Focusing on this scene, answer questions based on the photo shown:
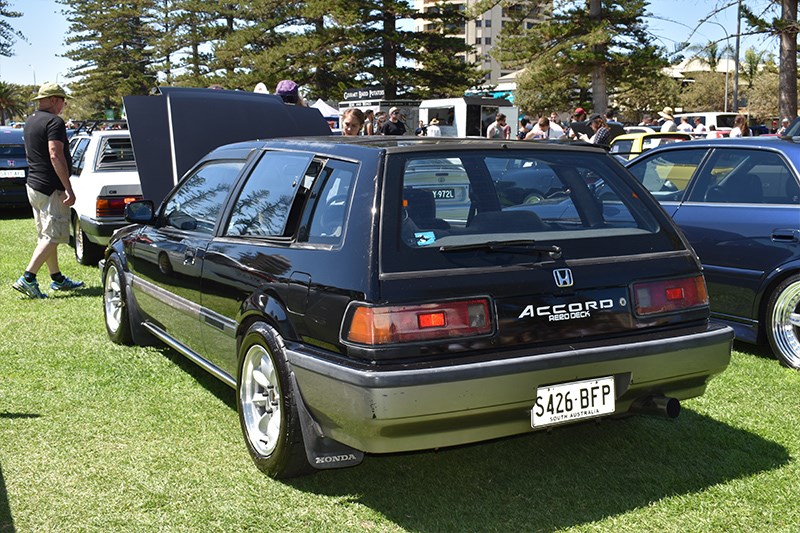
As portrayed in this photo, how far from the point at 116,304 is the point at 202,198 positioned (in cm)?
180

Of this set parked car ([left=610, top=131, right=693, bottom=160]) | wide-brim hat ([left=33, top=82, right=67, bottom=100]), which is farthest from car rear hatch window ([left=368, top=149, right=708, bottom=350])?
parked car ([left=610, top=131, right=693, bottom=160])

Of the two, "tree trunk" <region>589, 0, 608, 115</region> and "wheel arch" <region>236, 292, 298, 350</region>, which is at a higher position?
"tree trunk" <region>589, 0, 608, 115</region>

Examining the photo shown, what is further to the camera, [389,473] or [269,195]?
[269,195]

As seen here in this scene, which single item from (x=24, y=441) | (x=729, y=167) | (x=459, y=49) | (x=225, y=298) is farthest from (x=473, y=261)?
(x=459, y=49)

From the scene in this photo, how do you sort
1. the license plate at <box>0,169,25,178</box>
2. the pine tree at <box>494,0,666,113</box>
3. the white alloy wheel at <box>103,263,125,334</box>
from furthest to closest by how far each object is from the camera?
the pine tree at <box>494,0,666,113</box>, the license plate at <box>0,169,25,178</box>, the white alloy wheel at <box>103,263,125,334</box>

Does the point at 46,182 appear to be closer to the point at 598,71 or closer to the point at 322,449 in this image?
the point at 322,449

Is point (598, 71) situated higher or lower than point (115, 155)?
higher

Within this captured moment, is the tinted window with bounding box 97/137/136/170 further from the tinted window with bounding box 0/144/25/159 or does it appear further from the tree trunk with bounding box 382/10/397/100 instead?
the tree trunk with bounding box 382/10/397/100

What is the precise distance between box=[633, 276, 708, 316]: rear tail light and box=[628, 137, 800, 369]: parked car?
2153mm

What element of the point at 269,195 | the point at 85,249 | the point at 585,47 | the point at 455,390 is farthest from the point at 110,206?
the point at 585,47

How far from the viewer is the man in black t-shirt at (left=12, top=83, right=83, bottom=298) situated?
803 centimetres

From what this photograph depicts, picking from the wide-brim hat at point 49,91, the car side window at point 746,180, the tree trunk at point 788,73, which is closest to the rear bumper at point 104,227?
the wide-brim hat at point 49,91

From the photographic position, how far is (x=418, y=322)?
10.7 feet

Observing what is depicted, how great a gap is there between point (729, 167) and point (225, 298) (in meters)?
3.94
